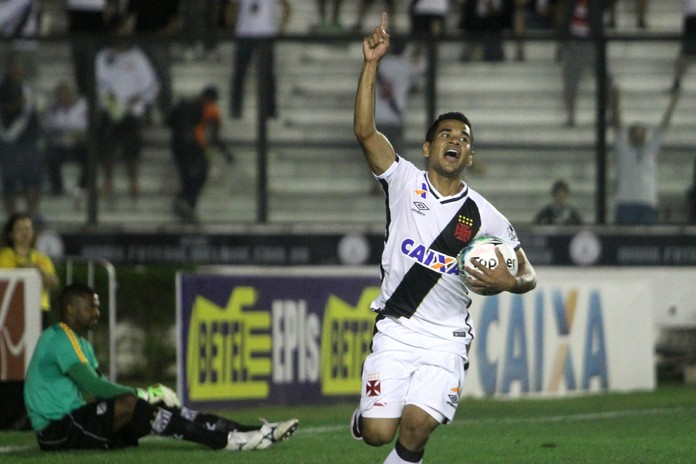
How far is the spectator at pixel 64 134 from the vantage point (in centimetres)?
1662

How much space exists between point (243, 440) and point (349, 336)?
4.07m

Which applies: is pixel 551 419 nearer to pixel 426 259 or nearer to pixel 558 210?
pixel 558 210

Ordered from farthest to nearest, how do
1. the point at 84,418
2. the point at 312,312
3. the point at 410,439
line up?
1. the point at 312,312
2. the point at 84,418
3. the point at 410,439

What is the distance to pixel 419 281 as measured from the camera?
7.69 m

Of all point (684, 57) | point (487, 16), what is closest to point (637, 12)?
point (684, 57)

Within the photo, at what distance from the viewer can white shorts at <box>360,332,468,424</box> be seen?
293 inches

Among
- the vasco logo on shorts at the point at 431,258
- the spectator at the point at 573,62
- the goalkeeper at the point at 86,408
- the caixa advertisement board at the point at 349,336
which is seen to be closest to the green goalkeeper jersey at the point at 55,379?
the goalkeeper at the point at 86,408

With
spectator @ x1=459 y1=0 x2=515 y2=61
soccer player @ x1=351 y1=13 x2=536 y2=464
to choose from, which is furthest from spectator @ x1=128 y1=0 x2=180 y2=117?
soccer player @ x1=351 y1=13 x2=536 y2=464

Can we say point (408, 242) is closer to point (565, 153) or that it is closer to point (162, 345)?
point (162, 345)

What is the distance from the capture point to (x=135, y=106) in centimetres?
Result: 1667

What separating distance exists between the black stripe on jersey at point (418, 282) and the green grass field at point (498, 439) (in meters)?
2.32

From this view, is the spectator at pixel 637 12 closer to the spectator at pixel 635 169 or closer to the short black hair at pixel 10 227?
the spectator at pixel 635 169

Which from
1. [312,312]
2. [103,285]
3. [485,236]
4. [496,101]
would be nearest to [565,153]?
[496,101]

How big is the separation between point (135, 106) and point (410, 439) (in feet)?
32.8
